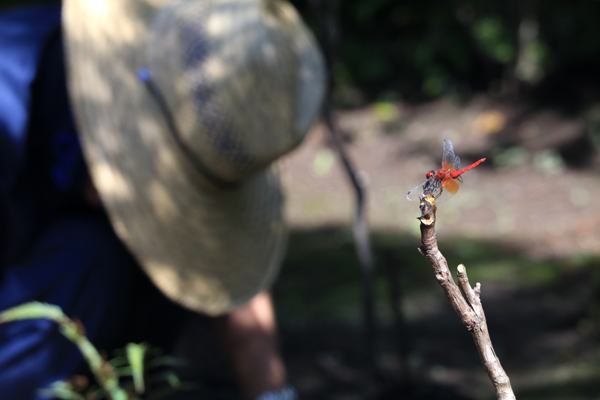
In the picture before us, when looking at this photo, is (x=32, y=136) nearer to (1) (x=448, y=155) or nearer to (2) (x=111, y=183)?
(2) (x=111, y=183)

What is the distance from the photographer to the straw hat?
5.51 feet

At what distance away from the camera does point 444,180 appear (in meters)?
0.78

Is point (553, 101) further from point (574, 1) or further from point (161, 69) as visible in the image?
point (161, 69)

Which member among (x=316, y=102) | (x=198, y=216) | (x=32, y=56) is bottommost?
(x=198, y=216)

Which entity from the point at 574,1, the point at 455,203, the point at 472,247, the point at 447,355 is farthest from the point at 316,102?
the point at 574,1

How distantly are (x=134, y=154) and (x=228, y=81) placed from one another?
0.41 m

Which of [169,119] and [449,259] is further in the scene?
[449,259]

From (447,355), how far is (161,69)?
8.78 ft

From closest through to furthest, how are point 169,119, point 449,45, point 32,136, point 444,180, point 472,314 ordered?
point 472,314 → point 444,180 → point 169,119 → point 32,136 → point 449,45

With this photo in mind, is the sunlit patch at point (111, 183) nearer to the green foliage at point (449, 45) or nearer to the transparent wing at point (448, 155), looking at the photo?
the transparent wing at point (448, 155)

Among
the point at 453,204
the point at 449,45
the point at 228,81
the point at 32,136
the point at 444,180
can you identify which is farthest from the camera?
the point at 449,45

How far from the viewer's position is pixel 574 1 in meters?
8.30

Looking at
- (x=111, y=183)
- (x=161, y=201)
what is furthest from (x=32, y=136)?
(x=161, y=201)

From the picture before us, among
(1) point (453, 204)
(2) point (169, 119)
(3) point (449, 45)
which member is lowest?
(2) point (169, 119)
